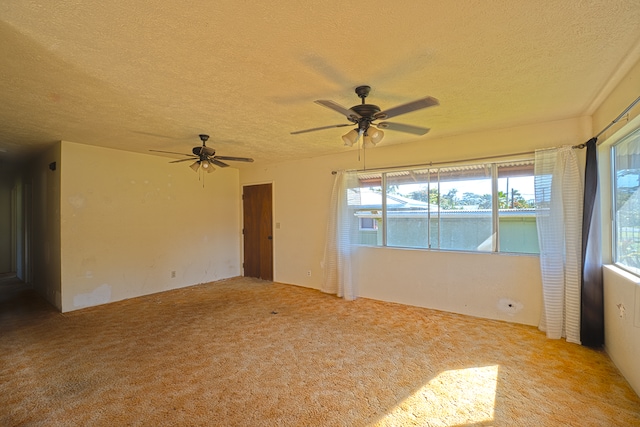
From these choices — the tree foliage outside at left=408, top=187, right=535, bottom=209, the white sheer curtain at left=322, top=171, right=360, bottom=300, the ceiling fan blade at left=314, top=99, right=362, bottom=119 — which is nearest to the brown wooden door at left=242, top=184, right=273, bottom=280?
the white sheer curtain at left=322, top=171, right=360, bottom=300

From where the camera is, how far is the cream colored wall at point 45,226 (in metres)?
4.18

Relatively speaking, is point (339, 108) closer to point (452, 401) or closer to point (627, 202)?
point (452, 401)

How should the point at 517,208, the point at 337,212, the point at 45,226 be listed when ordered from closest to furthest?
the point at 517,208 < the point at 45,226 < the point at 337,212

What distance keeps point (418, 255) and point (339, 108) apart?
281 centimetres

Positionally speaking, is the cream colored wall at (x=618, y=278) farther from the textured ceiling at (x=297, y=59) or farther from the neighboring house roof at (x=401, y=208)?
the neighboring house roof at (x=401, y=208)

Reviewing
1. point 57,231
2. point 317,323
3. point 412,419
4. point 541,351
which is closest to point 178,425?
point 412,419

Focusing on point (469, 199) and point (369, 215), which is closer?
point (469, 199)

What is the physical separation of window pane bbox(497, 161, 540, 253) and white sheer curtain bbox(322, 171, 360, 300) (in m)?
2.00

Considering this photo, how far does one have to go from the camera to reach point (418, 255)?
4.18 meters

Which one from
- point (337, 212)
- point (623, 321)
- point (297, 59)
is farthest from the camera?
point (337, 212)

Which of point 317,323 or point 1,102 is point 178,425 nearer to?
point 317,323

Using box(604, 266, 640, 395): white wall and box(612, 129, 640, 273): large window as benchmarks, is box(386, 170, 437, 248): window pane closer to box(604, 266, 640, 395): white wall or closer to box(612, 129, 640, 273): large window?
box(612, 129, 640, 273): large window

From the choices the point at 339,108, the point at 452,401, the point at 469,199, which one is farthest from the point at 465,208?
the point at 339,108

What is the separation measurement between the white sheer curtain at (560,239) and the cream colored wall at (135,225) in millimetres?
5411
